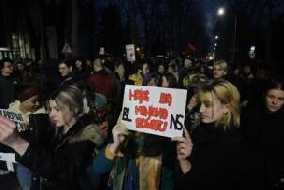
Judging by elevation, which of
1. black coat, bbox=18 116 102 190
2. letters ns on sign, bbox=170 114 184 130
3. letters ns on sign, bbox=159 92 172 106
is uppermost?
letters ns on sign, bbox=159 92 172 106

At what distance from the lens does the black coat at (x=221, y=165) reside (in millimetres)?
3100

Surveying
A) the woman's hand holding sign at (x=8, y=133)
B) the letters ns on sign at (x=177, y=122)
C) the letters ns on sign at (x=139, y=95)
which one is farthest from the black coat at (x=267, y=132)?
the woman's hand holding sign at (x=8, y=133)

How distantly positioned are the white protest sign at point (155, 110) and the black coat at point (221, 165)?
0.31 metres

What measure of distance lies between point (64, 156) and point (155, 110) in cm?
111

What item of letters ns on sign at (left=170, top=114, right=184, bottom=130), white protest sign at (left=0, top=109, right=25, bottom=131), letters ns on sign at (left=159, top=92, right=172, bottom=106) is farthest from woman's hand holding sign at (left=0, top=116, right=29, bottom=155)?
white protest sign at (left=0, top=109, right=25, bottom=131)

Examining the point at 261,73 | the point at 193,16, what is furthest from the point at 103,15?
the point at 261,73

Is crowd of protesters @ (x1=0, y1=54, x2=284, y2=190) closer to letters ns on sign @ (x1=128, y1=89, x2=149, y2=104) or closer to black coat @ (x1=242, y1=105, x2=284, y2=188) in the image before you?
black coat @ (x1=242, y1=105, x2=284, y2=188)

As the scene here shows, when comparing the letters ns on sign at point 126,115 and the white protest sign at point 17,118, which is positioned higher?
the letters ns on sign at point 126,115

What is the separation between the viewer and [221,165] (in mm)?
3199

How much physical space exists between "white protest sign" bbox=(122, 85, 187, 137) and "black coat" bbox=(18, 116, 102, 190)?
22.3 inches

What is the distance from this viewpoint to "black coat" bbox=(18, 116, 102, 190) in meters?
2.83

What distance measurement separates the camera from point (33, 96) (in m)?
5.44

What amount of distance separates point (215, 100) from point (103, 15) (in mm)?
67868

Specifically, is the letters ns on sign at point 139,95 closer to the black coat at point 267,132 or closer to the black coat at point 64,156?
the black coat at point 64,156
